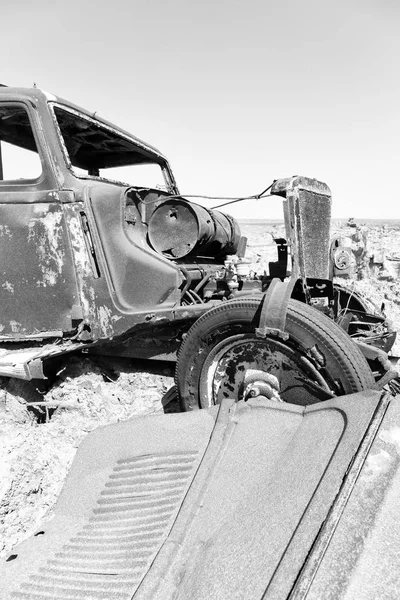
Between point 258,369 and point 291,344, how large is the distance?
287 mm

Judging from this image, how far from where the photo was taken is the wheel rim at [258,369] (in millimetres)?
2367

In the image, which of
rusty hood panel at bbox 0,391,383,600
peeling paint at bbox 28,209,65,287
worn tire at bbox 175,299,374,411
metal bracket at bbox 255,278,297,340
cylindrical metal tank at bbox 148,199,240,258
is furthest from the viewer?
cylindrical metal tank at bbox 148,199,240,258

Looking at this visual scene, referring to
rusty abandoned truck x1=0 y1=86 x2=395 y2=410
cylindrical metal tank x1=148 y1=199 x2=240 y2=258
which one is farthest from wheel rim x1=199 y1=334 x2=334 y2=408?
cylindrical metal tank x1=148 y1=199 x2=240 y2=258

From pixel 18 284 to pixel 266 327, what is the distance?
1628mm

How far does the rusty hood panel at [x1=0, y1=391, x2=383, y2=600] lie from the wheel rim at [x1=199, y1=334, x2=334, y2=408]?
355 millimetres

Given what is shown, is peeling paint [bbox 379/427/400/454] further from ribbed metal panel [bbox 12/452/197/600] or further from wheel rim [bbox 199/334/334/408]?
ribbed metal panel [bbox 12/452/197/600]

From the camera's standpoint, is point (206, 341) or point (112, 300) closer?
point (206, 341)

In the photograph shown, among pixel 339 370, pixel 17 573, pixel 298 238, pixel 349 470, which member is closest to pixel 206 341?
pixel 339 370

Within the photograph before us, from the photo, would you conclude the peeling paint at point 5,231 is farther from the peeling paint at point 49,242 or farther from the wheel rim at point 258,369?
the wheel rim at point 258,369

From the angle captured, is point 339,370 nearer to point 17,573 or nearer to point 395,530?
point 395,530

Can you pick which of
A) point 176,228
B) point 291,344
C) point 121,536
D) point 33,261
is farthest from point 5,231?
point 121,536

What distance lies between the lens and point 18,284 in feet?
9.78

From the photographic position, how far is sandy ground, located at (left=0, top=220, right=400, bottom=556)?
221 centimetres

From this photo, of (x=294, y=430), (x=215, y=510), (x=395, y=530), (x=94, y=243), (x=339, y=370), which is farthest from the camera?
(x=94, y=243)
